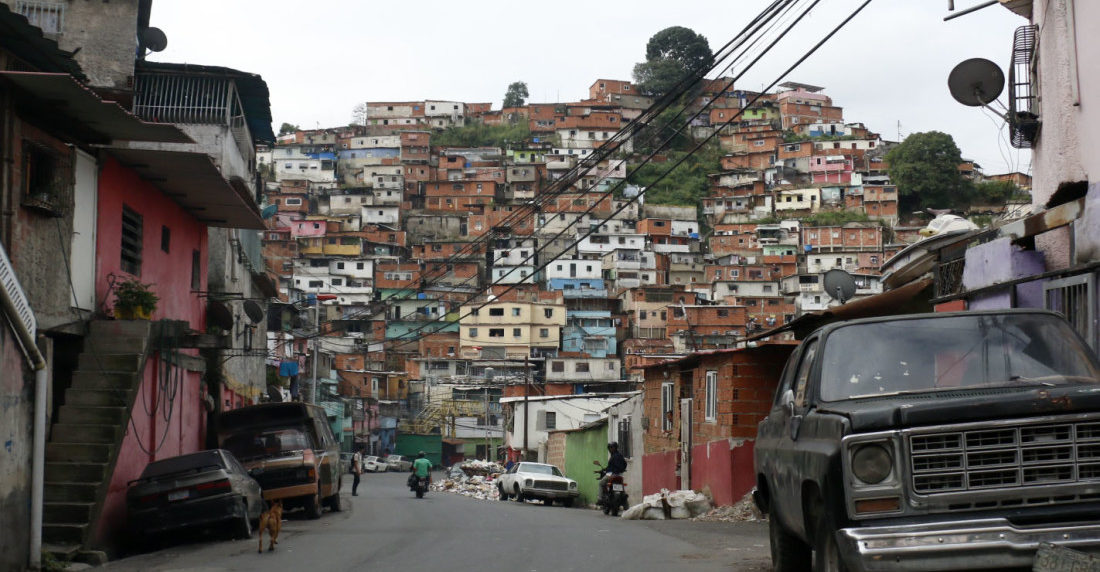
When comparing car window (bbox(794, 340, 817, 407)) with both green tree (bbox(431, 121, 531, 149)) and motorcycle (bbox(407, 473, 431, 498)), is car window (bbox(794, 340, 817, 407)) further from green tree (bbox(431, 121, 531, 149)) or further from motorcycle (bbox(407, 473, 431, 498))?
green tree (bbox(431, 121, 531, 149))

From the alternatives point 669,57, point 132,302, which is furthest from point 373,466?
point 669,57

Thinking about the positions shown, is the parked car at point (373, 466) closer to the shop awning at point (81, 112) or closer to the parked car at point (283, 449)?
the parked car at point (283, 449)

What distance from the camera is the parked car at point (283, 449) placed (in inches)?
882

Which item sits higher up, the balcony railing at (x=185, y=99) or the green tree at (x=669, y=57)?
the green tree at (x=669, y=57)

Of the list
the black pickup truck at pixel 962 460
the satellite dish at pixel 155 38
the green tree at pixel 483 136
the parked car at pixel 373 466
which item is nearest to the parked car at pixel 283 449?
the satellite dish at pixel 155 38

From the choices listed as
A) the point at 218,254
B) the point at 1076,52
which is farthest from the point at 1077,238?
the point at 218,254

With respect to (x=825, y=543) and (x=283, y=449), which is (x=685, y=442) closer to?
(x=283, y=449)

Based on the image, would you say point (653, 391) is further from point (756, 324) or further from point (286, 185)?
point (286, 185)

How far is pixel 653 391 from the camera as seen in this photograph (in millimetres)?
31375

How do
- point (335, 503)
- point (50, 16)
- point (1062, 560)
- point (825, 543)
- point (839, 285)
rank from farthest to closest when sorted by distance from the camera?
point (50, 16), point (335, 503), point (839, 285), point (825, 543), point (1062, 560)

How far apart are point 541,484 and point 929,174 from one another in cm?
9668

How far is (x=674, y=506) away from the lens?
22891 mm

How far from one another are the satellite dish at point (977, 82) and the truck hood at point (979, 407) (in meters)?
8.98

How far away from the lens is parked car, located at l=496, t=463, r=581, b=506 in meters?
37.6
